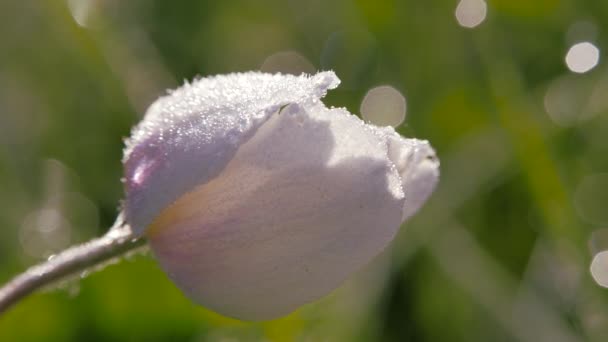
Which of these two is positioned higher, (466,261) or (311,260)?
(466,261)

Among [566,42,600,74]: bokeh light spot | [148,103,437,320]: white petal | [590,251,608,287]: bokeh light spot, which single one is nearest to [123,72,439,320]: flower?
[148,103,437,320]: white petal

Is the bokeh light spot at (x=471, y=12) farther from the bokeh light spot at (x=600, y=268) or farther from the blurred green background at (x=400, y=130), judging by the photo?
the bokeh light spot at (x=600, y=268)

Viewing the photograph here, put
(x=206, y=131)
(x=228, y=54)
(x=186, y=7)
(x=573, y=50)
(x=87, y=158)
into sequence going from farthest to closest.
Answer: (x=186, y=7), (x=228, y=54), (x=573, y=50), (x=87, y=158), (x=206, y=131)

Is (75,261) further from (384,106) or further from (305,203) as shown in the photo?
(384,106)

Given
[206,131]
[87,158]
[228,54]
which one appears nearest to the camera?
[206,131]

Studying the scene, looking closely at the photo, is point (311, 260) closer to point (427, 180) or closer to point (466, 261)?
point (427, 180)

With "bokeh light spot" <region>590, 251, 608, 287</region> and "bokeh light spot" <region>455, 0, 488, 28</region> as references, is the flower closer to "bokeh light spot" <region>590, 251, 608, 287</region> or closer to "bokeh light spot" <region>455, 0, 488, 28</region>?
"bokeh light spot" <region>590, 251, 608, 287</region>

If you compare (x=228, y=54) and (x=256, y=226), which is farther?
(x=228, y=54)

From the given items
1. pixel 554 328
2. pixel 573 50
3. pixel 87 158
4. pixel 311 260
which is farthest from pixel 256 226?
pixel 573 50

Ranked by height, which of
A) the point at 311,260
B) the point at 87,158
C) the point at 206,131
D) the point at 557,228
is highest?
the point at 87,158
